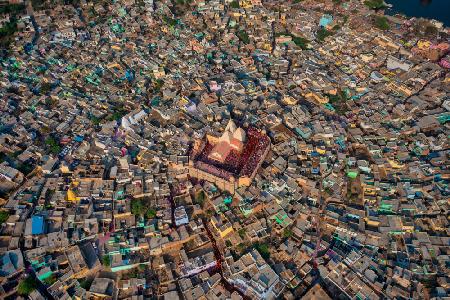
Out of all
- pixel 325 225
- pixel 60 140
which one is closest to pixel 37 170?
pixel 60 140

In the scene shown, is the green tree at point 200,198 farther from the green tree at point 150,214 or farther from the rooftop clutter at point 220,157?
the green tree at point 150,214

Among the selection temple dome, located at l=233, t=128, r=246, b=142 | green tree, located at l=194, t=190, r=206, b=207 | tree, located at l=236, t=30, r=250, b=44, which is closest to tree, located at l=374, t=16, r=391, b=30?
tree, located at l=236, t=30, r=250, b=44

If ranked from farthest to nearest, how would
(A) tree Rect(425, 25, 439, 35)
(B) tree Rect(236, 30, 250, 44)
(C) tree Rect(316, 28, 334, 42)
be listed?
(A) tree Rect(425, 25, 439, 35), (C) tree Rect(316, 28, 334, 42), (B) tree Rect(236, 30, 250, 44)

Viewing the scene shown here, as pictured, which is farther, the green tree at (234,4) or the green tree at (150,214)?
the green tree at (234,4)

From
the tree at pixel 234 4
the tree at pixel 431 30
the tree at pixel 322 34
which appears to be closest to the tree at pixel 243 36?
the tree at pixel 234 4

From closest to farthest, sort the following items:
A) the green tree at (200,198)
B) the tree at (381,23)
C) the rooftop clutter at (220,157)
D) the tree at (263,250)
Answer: the rooftop clutter at (220,157) < the tree at (263,250) < the green tree at (200,198) < the tree at (381,23)

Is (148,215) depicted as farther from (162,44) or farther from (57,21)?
(57,21)

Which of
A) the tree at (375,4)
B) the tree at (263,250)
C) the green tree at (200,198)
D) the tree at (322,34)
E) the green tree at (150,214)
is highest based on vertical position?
the tree at (375,4)

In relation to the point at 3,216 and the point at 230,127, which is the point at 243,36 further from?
the point at 3,216

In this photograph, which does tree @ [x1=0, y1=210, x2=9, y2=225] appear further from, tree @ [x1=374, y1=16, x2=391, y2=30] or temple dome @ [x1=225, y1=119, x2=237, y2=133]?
tree @ [x1=374, y1=16, x2=391, y2=30]
